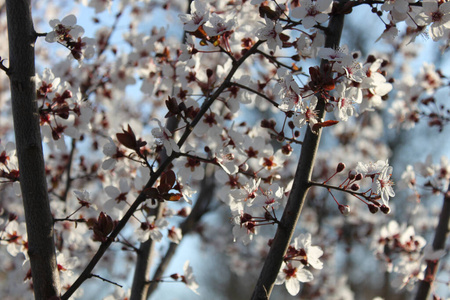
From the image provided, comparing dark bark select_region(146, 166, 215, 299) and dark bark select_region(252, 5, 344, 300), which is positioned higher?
dark bark select_region(146, 166, 215, 299)

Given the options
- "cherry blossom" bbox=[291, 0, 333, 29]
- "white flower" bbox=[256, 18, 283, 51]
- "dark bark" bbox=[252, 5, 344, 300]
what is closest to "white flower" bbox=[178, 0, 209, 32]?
"white flower" bbox=[256, 18, 283, 51]

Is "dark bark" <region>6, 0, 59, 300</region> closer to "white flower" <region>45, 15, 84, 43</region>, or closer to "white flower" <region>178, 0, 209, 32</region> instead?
"white flower" <region>45, 15, 84, 43</region>

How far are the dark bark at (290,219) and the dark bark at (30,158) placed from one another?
744mm

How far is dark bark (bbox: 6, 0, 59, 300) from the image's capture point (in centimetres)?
150

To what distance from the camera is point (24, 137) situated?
1506 millimetres

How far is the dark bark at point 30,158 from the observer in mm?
1497

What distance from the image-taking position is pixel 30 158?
1505 mm

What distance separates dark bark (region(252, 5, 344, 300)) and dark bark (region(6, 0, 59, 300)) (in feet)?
2.44

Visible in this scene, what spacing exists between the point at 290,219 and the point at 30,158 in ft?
3.16

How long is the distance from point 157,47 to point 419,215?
704cm

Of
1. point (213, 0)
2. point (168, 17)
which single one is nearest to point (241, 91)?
point (213, 0)

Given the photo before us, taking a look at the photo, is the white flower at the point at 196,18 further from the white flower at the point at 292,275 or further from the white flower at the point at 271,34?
the white flower at the point at 292,275

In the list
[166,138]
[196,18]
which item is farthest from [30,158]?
[196,18]

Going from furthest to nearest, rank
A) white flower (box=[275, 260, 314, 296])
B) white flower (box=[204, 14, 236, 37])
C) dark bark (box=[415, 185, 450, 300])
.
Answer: dark bark (box=[415, 185, 450, 300]) < white flower (box=[275, 260, 314, 296]) < white flower (box=[204, 14, 236, 37])
